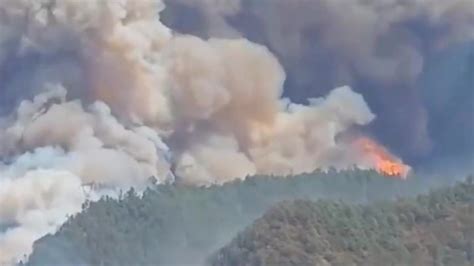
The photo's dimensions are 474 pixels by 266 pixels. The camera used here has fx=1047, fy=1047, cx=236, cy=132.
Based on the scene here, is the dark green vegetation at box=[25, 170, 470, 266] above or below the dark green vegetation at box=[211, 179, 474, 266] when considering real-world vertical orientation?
above

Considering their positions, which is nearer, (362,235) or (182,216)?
(362,235)

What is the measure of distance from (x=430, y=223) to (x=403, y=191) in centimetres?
1198

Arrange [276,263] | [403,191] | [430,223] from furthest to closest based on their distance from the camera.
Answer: [403,191] → [430,223] → [276,263]

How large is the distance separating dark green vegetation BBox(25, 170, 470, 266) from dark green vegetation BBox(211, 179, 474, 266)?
6.02 m

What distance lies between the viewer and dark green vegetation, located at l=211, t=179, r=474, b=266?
35.3 metres

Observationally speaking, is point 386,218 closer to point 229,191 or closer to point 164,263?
point 164,263

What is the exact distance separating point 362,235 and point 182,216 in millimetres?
21264

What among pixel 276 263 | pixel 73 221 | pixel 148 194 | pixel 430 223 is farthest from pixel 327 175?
pixel 276 263

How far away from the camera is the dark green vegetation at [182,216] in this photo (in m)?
50.2

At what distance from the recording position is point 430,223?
38.9 metres

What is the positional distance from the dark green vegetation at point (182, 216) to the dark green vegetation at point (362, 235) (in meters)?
6.02

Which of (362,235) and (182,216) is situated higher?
(182,216)

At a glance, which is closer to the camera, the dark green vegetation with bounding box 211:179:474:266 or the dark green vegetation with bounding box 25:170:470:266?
the dark green vegetation with bounding box 211:179:474:266

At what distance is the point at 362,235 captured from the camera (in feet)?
125
